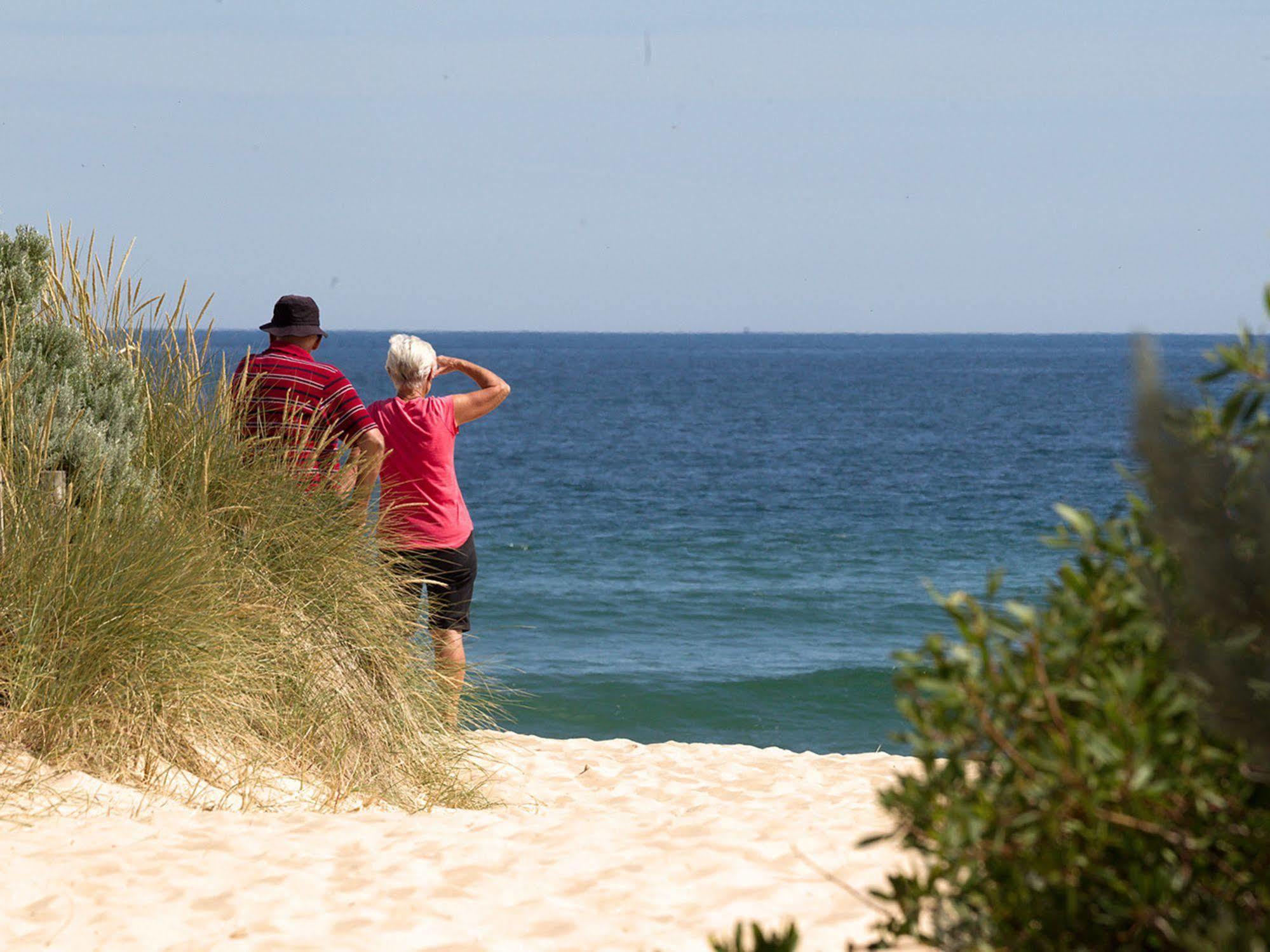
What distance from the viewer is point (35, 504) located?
4660 millimetres

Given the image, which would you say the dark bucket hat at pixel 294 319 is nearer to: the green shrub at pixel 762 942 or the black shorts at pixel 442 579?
the black shorts at pixel 442 579

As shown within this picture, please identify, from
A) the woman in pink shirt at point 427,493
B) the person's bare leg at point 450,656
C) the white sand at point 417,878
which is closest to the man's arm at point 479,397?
the woman in pink shirt at point 427,493

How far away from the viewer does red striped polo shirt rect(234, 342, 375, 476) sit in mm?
5574

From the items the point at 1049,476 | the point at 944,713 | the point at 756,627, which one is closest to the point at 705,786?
the point at 944,713

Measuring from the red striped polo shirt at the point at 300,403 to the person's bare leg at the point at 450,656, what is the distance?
928 mm

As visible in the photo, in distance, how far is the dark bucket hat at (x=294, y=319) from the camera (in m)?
5.67

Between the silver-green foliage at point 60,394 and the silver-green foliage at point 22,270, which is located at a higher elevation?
the silver-green foliage at point 22,270

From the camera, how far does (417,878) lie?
3887 mm

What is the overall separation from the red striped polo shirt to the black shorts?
576 mm

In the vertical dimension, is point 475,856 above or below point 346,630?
below

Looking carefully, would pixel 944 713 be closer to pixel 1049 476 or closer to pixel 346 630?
pixel 346 630

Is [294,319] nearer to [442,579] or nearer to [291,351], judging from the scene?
[291,351]

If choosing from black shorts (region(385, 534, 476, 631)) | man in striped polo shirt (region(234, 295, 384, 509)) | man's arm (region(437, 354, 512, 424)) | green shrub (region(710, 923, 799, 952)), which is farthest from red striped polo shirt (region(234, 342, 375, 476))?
green shrub (region(710, 923, 799, 952))

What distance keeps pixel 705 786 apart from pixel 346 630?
7.12 ft
